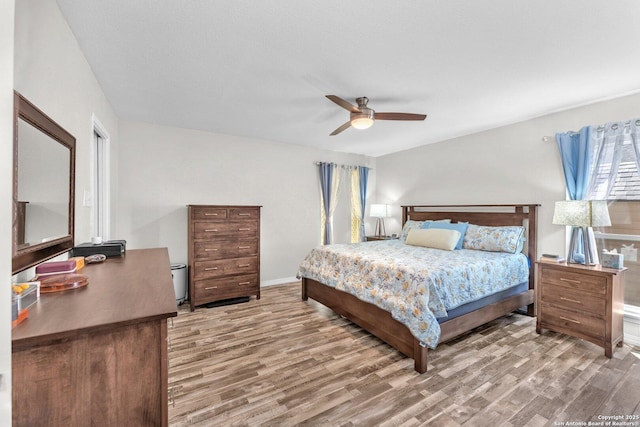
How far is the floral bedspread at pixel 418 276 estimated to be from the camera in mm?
2211

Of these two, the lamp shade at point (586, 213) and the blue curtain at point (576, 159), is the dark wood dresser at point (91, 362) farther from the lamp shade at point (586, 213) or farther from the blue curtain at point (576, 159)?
the blue curtain at point (576, 159)

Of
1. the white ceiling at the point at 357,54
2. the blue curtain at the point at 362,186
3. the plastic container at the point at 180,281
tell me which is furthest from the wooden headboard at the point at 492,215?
the plastic container at the point at 180,281

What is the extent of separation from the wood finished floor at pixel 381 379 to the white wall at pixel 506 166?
1497mm

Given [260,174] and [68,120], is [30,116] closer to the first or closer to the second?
[68,120]

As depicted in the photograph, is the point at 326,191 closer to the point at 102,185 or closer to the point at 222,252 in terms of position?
the point at 222,252

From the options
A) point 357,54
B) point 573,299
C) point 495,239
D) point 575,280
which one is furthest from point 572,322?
point 357,54

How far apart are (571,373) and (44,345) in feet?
10.3

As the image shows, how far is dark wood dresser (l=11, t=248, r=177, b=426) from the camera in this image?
73cm

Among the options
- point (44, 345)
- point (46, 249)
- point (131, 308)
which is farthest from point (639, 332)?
point (46, 249)

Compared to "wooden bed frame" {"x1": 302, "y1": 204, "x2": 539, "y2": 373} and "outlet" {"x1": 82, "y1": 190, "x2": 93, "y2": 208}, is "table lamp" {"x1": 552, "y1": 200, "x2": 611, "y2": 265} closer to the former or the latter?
"wooden bed frame" {"x1": 302, "y1": 204, "x2": 539, "y2": 373}

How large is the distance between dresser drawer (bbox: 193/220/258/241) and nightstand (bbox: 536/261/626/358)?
3.37 m

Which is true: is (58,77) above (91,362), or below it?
above

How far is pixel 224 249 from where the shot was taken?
3.66 meters

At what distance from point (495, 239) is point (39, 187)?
4.01m
